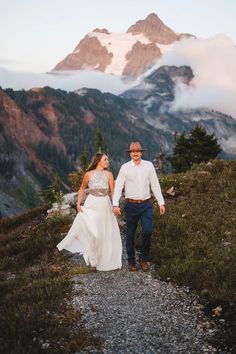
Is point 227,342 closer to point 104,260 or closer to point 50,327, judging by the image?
point 50,327

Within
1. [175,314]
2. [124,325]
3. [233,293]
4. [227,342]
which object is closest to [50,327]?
[124,325]

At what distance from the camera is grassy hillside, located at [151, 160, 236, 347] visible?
9.87 metres

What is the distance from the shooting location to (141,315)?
9.16 metres

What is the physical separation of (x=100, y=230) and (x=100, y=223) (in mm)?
185

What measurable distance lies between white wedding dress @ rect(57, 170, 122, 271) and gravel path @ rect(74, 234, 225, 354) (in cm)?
57

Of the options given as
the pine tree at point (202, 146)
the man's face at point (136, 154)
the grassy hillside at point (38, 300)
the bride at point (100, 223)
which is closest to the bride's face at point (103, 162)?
the bride at point (100, 223)

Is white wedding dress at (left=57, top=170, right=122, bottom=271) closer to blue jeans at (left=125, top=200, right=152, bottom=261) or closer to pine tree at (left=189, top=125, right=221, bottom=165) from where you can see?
blue jeans at (left=125, top=200, right=152, bottom=261)

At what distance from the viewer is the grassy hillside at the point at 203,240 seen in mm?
9867

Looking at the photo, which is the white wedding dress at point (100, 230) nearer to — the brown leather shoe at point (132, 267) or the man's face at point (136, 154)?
the brown leather shoe at point (132, 267)

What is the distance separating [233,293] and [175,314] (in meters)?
1.36

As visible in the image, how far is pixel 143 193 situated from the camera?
38.4ft

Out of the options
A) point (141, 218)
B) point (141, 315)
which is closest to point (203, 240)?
point (141, 218)

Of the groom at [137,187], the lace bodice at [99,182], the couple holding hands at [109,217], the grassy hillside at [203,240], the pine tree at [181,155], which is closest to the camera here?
the grassy hillside at [203,240]

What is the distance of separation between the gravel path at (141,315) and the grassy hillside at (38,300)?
1.10ft
